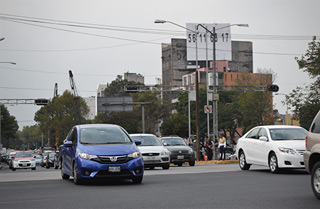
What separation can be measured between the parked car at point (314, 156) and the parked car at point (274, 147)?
25.4 ft

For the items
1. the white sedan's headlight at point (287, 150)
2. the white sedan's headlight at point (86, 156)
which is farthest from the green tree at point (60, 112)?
the white sedan's headlight at point (86, 156)

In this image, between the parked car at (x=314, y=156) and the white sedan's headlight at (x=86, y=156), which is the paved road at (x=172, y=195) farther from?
the white sedan's headlight at (x=86, y=156)

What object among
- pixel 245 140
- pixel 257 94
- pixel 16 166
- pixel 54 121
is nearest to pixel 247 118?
pixel 257 94

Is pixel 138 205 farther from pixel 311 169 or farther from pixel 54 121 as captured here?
pixel 54 121

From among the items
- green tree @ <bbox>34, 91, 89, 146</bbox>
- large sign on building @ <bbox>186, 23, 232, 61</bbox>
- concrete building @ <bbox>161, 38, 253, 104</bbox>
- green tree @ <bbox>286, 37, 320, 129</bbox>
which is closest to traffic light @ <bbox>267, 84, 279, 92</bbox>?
green tree @ <bbox>286, 37, 320, 129</bbox>

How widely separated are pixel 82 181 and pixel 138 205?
6.77m

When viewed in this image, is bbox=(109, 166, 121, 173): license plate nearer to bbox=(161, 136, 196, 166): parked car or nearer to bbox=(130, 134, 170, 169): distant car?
bbox=(130, 134, 170, 169): distant car

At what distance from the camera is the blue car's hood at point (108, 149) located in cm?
1655

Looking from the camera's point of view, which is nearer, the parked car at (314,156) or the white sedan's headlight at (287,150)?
the parked car at (314,156)

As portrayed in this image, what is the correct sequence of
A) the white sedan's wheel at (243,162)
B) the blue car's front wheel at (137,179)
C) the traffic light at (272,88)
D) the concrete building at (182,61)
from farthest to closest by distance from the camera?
1. the concrete building at (182,61)
2. the traffic light at (272,88)
3. the white sedan's wheel at (243,162)
4. the blue car's front wheel at (137,179)

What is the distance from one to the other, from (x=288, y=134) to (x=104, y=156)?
7659 mm

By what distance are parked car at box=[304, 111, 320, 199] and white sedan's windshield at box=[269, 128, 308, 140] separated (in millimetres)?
8747

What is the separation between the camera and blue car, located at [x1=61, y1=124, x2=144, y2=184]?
1647 centimetres

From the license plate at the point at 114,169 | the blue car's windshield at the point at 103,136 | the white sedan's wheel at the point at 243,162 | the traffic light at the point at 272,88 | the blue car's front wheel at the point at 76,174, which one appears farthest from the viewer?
the traffic light at the point at 272,88
